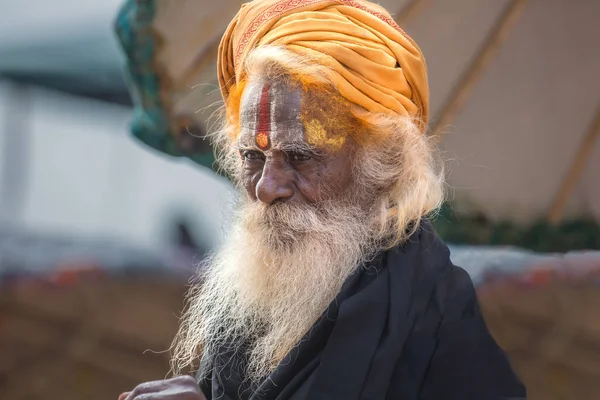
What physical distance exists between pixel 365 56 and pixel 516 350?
152cm

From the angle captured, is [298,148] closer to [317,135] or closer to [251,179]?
[317,135]

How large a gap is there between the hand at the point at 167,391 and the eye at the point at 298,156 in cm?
60

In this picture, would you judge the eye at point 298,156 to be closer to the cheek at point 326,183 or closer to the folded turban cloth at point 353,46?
the cheek at point 326,183

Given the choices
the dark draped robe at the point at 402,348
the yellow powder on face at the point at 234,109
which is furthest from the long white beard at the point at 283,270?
the yellow powder on face at the point at 234,109

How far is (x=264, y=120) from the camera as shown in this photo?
7.09ft

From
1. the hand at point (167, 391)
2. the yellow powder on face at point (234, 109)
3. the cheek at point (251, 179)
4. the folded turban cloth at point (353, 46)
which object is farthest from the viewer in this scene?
the yellow powder on face at point (234, 109)

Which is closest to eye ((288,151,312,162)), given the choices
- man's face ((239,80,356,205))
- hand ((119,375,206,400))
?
man's face ((239,80,356,205))

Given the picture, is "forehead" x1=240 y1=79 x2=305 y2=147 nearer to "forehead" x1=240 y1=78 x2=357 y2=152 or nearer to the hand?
"forehead" x1=240 y1=78 x2=357 y2=152

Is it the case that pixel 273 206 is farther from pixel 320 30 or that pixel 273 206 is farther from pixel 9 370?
pixel 9 370

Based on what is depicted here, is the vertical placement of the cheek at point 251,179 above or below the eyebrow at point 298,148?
below

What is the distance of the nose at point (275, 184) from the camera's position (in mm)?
2156

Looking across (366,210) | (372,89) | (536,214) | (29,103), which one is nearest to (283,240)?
(366,210)

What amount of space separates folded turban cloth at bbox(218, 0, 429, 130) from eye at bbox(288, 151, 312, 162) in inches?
7.1

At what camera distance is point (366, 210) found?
7.29ft
